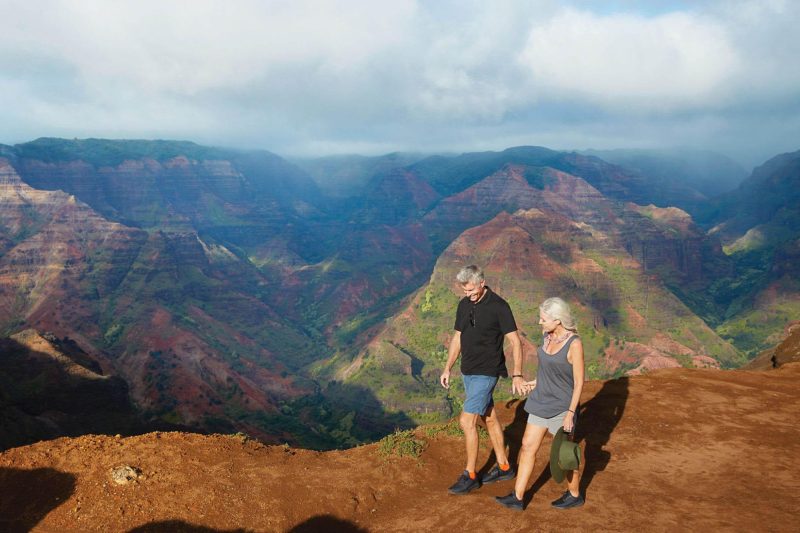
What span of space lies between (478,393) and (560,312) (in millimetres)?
2086

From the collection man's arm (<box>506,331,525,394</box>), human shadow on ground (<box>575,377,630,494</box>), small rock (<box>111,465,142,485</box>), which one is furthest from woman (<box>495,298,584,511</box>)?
small rock (<box>111,465,142,485</box>)

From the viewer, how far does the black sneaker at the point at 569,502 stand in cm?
781

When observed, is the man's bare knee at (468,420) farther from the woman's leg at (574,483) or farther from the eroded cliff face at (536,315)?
the eroded cliff face at (536,315)

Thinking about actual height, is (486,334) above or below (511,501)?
above

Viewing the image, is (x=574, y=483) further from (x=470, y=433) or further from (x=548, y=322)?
(x=548, y=322)

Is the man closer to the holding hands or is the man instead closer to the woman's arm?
the holding hands

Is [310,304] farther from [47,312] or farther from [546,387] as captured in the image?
[546,387]

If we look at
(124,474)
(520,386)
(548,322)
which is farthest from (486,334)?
(124,474)

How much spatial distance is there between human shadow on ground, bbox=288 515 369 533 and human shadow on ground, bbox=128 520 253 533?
806mm

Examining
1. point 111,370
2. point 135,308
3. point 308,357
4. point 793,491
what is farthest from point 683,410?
point 308,357

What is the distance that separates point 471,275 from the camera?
8.20 m

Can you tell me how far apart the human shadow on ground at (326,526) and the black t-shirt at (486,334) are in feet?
10.2

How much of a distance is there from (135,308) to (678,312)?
11242 centimetres

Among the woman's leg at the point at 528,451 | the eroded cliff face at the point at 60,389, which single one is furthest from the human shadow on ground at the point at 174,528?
the eroded cliff face at the point at 60,389
